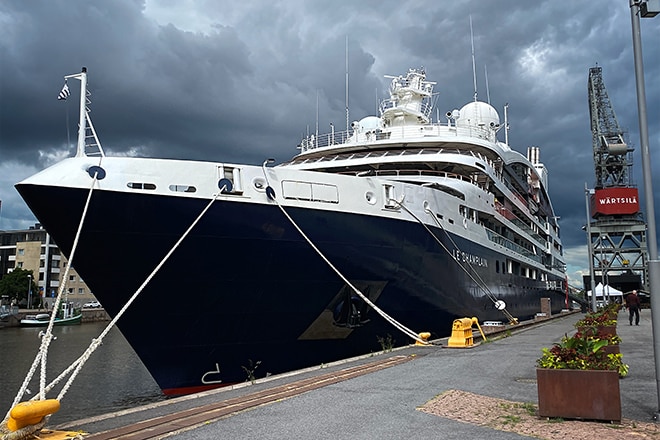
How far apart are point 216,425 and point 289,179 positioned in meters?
6.61

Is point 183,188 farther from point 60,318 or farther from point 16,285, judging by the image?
point 16,285

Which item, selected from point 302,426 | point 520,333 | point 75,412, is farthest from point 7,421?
point 520,333

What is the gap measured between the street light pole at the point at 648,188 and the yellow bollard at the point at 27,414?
6966mm

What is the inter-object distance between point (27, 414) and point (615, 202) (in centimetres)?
8398

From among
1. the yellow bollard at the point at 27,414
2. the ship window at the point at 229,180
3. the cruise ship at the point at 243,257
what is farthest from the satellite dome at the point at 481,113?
the yellow bollard at the point at 27,414

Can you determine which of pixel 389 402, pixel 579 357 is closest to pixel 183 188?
pixel 389 402

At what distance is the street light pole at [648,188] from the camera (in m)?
6.51

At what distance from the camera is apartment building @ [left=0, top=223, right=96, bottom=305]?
76625 mm

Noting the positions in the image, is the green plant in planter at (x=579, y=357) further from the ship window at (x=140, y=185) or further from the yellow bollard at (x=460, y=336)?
the ship window at (x=140, y=185)

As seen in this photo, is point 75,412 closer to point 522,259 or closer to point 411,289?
point 411,289

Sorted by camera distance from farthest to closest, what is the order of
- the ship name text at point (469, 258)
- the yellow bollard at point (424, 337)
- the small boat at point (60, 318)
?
the small boat at point (60, 318) → the ship name text at point (469, 258) → the yellow bollard at point (424, 337)

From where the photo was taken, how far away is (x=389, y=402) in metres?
7.80

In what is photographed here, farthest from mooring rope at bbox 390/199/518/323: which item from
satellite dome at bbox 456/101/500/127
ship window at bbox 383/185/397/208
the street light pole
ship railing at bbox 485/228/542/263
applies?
satellite dome at bbox 456/101/500/127

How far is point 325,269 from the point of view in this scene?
12555 millimetres
